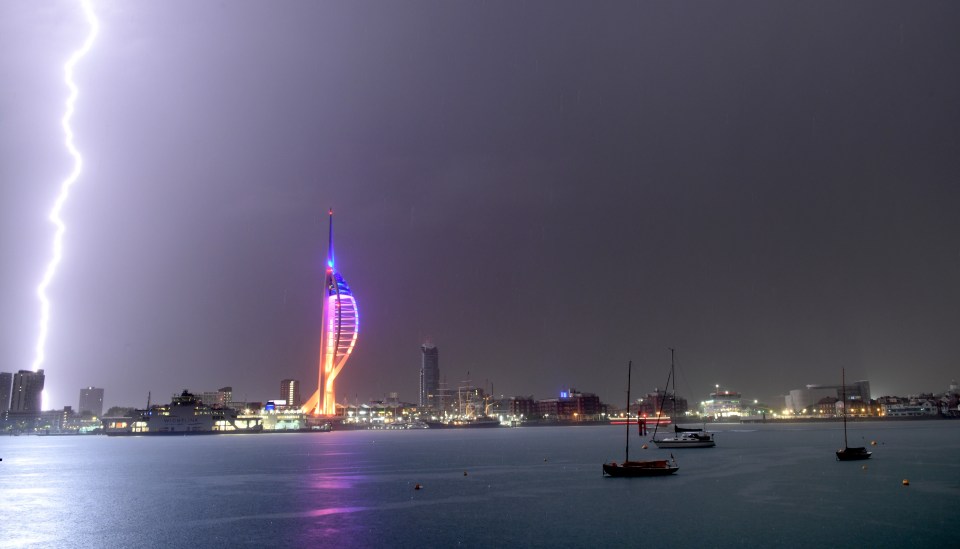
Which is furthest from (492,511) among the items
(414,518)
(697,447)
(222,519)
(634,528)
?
(697,447)

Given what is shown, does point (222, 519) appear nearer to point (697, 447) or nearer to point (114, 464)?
point (114, 464)

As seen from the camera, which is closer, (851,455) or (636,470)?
(636,470)

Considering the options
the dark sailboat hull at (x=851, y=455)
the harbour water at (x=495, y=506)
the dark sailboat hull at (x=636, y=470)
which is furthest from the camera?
the dark sailboat hull at (x=851, y=455)

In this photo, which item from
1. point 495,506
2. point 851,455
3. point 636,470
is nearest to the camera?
point 495,506

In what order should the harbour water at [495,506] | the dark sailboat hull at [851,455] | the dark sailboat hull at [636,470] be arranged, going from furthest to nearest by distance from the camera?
the dark sailboat hull at [851,455]
the dark sailboat hull at [636,470]
the harbour water at [495,506]

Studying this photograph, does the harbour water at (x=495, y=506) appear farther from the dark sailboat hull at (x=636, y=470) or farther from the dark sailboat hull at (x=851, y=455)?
the dark sailboat hull at (x=851, y=455)

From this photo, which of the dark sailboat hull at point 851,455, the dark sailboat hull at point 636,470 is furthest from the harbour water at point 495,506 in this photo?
the dark sailboat hull at point 851,455

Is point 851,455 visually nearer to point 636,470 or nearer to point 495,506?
point 636,470

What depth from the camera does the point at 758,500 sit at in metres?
49.6

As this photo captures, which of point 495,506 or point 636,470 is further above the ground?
point 495,506

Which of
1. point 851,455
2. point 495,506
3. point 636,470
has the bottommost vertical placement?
point 851,455

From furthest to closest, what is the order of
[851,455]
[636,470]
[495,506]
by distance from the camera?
[851,455], [636,470], [495,506]

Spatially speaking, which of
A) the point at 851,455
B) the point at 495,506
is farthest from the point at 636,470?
the point at 851,455

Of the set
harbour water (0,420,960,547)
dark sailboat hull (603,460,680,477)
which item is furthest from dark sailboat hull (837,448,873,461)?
dark sailboat hull (603,460,680,477)
